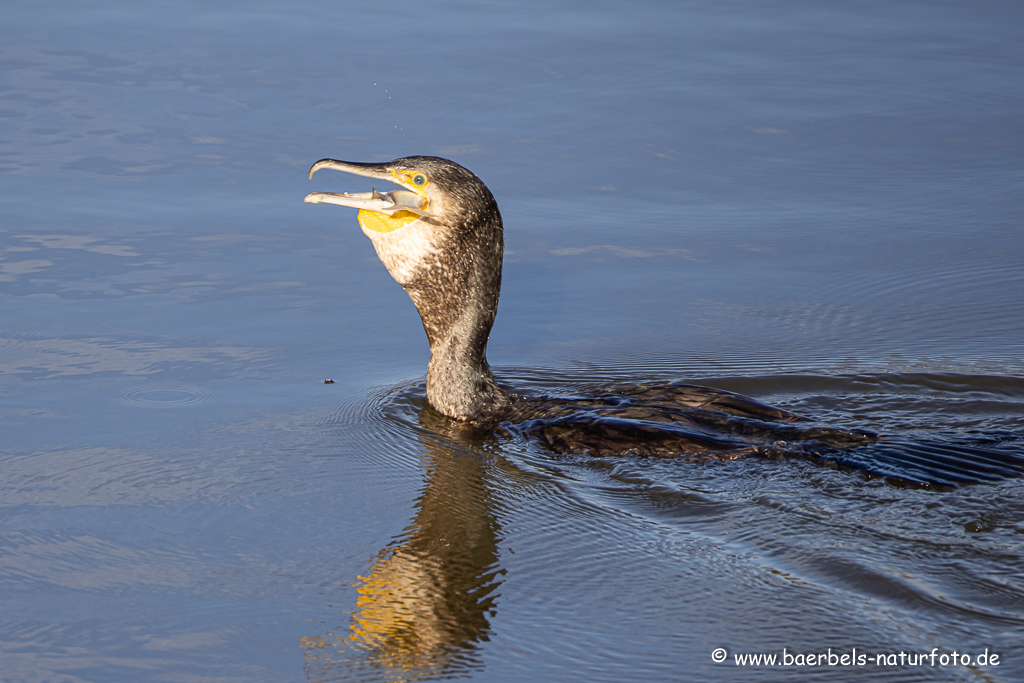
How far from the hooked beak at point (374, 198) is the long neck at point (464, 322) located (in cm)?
31

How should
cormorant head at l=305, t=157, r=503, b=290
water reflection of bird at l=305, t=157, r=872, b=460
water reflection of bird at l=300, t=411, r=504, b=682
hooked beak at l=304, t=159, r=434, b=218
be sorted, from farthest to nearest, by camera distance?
1. cormorant head at l=305, t=157, r=503, b=290
2. hooked beak at l=304, t=159, r=434, b=218
3. water reflection of bird at l=305, t=157, r=872, b=460
4. water reflection of bird at l=300, t=411, r=504, b=682

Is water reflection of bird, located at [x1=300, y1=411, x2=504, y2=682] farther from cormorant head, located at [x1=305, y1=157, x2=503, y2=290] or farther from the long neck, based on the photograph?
cormorant head, located at [x1=305, y1=157, x2=503, y2=290]

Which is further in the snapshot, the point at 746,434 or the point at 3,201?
the point at 3,201

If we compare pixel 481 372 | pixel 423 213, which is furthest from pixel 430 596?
pixel 423 213

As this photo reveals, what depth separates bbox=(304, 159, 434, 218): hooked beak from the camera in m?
5.24

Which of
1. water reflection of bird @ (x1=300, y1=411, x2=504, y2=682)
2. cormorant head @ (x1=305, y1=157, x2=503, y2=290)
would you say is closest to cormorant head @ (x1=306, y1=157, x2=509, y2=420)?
cormorant head @ (x1=305, y1=157, x2=503, y2=290)

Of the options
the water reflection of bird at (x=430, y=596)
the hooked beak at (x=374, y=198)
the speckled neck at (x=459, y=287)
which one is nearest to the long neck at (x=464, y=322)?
the speckled neck at (x=459, y=287)

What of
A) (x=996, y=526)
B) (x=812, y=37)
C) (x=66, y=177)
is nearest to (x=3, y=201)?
(x=66, y=177)

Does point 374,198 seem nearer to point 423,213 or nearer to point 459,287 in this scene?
point 423,213

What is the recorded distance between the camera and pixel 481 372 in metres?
5.71

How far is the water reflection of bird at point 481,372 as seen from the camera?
199 inches

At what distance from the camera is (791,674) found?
3420 mm

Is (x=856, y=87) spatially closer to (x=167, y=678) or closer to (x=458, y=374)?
(x=458, y=374)

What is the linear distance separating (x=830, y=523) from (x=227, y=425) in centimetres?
268
